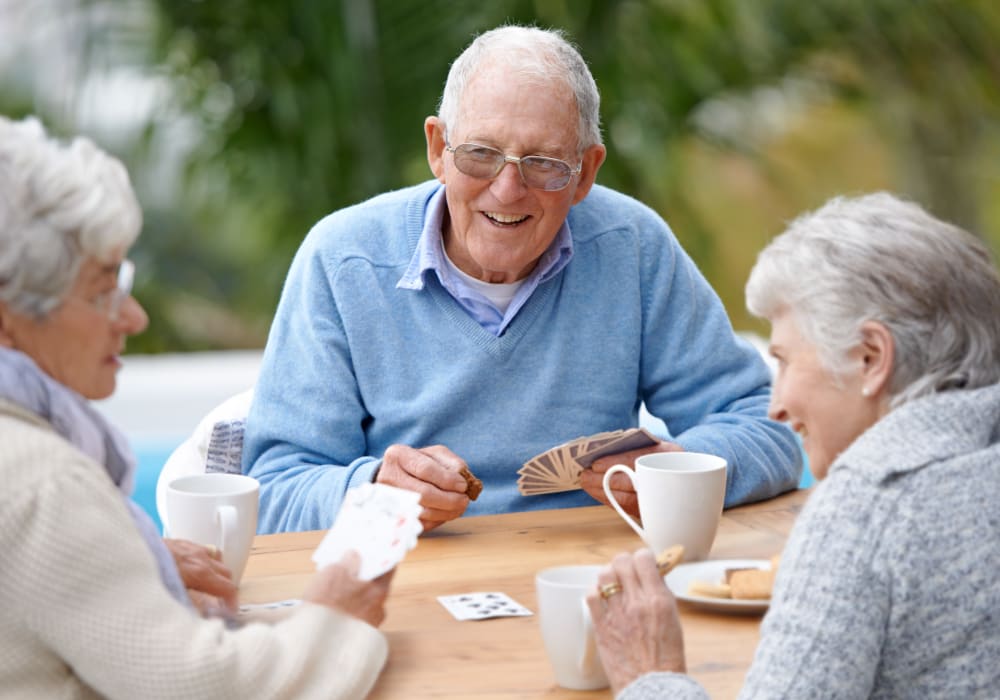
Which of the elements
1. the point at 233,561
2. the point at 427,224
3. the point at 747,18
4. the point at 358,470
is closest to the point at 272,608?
the point at 233,561

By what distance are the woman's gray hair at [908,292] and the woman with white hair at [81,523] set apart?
0.60m

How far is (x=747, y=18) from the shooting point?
245 inches

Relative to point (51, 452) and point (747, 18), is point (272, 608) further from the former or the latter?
point (747, 18)

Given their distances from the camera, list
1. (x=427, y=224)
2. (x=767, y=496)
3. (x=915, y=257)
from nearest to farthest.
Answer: (x=915, y=257) → (x=767, y=496) → (x=427, y=224)

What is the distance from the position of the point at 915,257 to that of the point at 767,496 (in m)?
0.96

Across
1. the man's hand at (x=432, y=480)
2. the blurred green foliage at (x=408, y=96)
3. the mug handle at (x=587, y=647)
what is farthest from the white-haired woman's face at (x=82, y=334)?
the blurred green foliage at (x=408, y=96)

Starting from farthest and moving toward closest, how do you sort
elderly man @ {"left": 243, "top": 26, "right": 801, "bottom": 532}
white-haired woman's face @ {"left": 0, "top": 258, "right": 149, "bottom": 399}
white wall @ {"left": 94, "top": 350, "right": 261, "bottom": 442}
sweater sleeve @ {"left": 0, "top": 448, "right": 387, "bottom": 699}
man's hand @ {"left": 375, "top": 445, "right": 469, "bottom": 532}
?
white wall @ {"left": 94, "top": 350, "right": 261, "bottom": 442} < elderly man @ {"left": 243, "top": 26, "right": 801, "bottom": 532} < man's hand @ {"left": 375, "top": 445, "right": 469, "bottom": 532} < white-haired woman's face @ {"left": 0, "top": 258, "right": 149, "bottom": 399} < sweater sleeve @ {"left": 0, "top": 448, "right": 387, "bottom": 699}

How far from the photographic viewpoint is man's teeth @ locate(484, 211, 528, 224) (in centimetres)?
234

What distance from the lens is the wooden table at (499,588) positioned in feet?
4.81

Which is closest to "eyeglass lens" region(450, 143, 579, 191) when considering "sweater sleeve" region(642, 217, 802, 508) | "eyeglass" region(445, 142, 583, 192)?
"eyeglass" region(445, 142, 583, 192)

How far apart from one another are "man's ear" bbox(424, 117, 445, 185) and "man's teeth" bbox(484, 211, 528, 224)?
0.44 feet

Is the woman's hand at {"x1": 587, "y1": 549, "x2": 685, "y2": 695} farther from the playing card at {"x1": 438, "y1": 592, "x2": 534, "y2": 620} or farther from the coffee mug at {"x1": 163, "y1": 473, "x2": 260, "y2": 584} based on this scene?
the coffee mug at {"x1": 163, "y1": 473, "x2": 260, "y2": 584}

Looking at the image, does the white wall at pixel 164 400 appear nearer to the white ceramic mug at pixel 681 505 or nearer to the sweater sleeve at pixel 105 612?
the white ceramic mug at pixel 681 505

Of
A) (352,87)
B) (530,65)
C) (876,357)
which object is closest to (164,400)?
(352,87)
